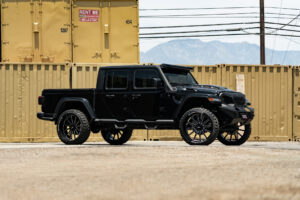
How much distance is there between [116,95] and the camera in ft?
46.1

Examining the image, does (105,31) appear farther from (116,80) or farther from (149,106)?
(149,106)

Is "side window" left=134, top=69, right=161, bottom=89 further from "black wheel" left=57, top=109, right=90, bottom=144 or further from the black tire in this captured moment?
the black tire

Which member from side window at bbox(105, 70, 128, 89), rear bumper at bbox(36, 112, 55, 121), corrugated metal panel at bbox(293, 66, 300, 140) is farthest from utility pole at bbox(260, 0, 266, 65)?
rear bumper at bbox(36, 112, 55, 121)

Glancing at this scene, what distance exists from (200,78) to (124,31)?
3.26 meters

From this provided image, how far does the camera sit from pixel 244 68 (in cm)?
1952

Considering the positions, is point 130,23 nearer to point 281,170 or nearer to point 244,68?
point 244,68

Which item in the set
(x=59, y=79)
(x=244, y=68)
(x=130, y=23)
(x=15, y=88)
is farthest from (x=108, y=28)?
(x=244, y=68)

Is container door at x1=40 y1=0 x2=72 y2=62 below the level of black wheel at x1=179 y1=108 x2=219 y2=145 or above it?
above

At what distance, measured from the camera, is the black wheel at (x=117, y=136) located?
15.6m

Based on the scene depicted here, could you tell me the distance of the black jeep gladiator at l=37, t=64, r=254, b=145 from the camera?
43.0ft

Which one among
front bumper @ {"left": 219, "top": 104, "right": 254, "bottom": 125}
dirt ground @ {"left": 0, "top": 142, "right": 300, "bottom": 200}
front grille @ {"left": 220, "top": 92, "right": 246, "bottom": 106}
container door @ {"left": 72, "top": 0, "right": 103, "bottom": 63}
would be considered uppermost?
container door @ {"left": 72, "top": 0, "right": 103, "bottom": 63}

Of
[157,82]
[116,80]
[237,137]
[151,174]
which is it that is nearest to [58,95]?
[116,80]

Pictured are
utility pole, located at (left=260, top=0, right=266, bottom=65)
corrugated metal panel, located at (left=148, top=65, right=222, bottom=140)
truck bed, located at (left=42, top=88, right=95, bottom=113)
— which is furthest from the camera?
utility pole, located at (left=260, top=0, right=266, bottom=65)

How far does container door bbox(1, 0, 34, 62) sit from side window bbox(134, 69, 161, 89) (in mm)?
7031
